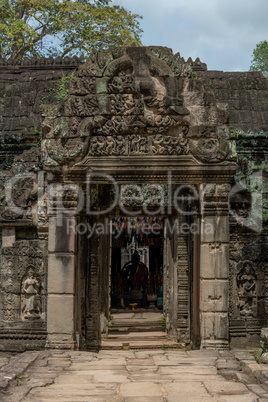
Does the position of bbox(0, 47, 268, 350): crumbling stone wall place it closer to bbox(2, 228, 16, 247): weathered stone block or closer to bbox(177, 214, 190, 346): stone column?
bbox(2, 228, 16, 247): weathered stone block

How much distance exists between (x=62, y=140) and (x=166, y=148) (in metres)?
1.48

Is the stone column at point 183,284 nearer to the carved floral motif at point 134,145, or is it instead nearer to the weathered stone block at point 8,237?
the carved floral motif at point 134,145

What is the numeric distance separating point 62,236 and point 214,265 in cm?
221

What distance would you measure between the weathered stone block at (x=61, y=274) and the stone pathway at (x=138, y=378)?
0.91 metres

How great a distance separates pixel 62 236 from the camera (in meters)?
8.77

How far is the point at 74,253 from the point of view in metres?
8.82

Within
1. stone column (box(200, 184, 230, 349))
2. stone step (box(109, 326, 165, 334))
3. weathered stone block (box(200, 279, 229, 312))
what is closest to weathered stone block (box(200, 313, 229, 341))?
stone column (box(200, 184, 230, 349))

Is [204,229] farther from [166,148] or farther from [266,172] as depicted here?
[266,172]

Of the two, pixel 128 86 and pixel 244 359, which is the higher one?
pixel 128 86

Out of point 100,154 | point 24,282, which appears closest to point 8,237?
point 24,282

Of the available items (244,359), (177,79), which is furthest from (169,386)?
(177,79)

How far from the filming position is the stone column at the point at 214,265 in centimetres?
872

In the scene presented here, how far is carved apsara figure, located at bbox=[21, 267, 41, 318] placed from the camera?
924cm

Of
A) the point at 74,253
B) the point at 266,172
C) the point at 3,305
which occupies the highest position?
the point at 266,172
